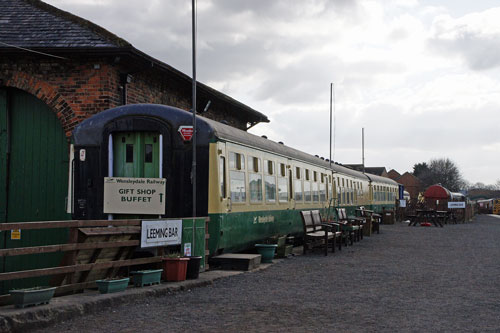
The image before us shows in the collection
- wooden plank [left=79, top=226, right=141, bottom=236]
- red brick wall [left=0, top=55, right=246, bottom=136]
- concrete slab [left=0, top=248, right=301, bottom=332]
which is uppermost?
red brick wall [left=0, top=55, right=246, bottom=136]

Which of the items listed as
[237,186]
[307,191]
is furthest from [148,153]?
[307,191]

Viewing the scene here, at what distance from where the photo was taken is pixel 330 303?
7.65m

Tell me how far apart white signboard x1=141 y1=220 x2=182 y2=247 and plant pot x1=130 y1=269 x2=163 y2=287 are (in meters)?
0.44

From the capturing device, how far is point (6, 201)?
1383 cm

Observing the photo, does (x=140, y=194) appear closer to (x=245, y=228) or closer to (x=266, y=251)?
(x=245, y=228)

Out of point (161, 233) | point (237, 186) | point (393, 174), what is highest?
point (393, 174)

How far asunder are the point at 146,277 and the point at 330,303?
2.60 metres

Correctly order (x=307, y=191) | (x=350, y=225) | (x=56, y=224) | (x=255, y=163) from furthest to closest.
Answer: (x=350, y=225) < (x=307, y=191) < (x=255, y=163) < (x=56, y=224)

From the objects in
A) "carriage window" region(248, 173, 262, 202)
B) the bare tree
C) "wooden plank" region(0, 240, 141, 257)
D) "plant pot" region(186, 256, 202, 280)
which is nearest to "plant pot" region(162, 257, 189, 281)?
"plant pot" region(186, 256, 202, 280)

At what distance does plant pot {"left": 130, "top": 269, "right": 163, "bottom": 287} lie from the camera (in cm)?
828

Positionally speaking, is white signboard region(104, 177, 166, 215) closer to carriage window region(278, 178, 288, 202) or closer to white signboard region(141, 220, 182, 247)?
white signboard region(141, 220, 182, 247)

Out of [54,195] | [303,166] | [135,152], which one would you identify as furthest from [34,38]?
[303,166]

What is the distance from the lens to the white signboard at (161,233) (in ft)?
28.6

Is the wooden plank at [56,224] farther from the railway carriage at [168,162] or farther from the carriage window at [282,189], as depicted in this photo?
the carriage window at [282,189]
